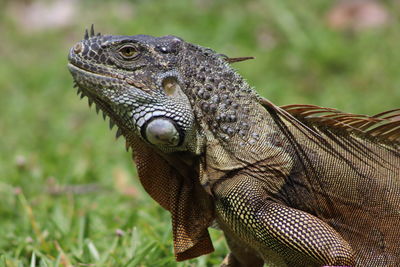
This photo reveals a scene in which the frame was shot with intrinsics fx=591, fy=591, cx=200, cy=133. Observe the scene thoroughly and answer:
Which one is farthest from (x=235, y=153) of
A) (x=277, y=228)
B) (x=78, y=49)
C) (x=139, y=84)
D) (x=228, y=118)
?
(x=78, y=49)

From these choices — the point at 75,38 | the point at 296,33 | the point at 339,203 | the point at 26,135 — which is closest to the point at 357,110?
the point at 296,33

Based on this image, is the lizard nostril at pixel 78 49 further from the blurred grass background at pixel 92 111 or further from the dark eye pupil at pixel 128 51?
the blurred grass background at pixel 92 111

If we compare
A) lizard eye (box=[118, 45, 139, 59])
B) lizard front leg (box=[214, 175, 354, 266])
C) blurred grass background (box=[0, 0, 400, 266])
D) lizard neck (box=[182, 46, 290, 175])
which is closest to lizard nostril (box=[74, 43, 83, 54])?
lizard eye (box=[118, 45, 139, 59])

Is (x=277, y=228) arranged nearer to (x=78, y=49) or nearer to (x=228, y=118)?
(x=228, y=118)

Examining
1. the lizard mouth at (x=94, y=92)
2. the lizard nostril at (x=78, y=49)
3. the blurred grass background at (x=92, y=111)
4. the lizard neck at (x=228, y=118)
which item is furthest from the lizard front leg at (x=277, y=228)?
the lizard nostril at (x=78, y=49)

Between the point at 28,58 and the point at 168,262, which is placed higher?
the point at 28,58

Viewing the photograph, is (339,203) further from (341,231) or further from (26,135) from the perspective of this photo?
(26,135)

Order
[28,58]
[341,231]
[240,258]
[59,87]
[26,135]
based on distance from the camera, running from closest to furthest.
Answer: [341,231] → [240,258] → [26,135] → [59,87] → [28,58]
